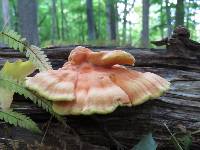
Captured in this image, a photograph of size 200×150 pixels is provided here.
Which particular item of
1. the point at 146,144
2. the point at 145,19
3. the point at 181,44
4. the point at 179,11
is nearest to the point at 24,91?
the point at 146,144

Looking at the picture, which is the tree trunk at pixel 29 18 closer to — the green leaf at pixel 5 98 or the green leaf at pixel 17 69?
the green leaf at pixel 17 69

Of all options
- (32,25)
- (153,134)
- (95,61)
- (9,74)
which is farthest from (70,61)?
(32,25)

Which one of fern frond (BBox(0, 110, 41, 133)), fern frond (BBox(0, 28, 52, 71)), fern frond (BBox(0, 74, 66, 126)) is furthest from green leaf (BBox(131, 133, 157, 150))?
fern frond (BBox(0, 28, 52, 71))

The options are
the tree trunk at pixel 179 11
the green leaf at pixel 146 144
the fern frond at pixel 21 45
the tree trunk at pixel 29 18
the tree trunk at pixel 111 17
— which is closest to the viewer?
the green leaf at pixel 146 144

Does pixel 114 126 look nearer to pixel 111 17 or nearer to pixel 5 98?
pixel 5 98

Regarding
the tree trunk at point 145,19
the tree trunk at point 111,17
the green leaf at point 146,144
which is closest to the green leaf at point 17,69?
the green leaf at point 146,144

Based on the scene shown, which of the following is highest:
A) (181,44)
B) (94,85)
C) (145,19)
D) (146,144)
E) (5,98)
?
(145,19)

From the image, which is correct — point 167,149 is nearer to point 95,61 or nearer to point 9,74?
point 95,61

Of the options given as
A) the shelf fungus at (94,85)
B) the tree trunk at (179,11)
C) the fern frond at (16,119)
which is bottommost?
the fern frond at (16,119)
